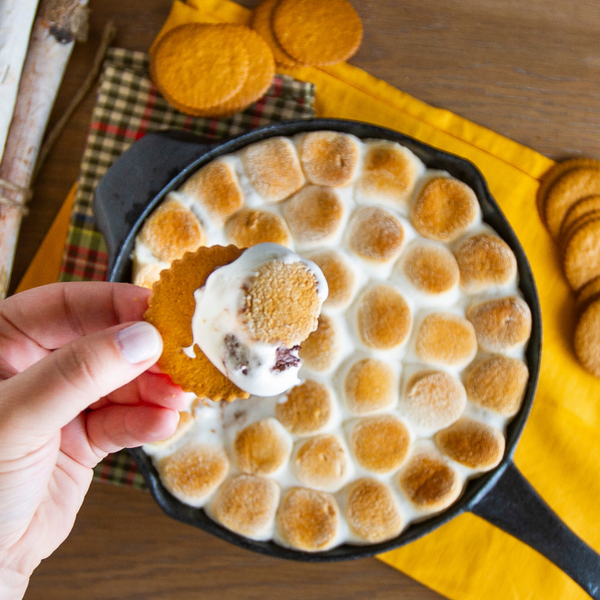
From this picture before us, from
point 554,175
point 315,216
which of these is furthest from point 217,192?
point 554,175

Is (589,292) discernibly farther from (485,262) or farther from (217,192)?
(217,192)

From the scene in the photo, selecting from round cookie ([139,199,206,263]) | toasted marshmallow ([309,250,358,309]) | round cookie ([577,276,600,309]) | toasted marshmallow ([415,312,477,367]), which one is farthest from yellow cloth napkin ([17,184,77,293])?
round cookie ([577,276,600,309])

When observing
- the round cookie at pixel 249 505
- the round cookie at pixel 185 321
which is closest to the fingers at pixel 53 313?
the round cookie at pixel 185 321

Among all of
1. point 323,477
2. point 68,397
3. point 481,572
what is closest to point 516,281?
point 323,477

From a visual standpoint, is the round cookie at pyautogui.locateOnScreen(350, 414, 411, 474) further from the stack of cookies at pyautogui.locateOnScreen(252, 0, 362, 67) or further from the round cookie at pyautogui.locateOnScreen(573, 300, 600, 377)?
the stack of cookies at pyautogui.locateOnScreen(252, 0, 362, 67)

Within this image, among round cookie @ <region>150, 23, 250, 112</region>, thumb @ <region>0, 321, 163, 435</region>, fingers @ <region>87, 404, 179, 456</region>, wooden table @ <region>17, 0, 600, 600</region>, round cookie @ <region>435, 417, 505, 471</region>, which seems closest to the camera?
thumb @ <region>0, 321, 163, 435</region>

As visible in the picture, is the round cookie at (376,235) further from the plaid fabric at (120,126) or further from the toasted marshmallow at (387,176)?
the plaid fabric at (120,126)
